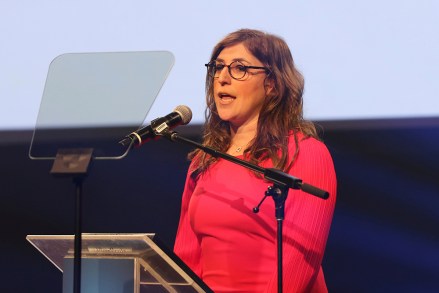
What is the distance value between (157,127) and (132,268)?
1.02ft

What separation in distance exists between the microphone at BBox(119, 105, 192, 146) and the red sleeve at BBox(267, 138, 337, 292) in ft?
1.21

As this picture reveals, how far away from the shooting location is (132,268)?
1618 millimetres

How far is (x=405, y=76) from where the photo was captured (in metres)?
2.51

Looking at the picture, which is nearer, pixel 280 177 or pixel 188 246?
pixel 280 177

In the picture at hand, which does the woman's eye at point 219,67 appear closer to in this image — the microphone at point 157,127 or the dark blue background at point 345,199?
the microphone at point 157,127

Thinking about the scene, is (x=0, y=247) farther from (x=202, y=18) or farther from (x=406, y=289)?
(x=406, y=289)

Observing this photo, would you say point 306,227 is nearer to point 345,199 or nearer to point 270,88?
point 270,88

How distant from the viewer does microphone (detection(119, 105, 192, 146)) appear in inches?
63.2

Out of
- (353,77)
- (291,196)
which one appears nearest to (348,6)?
(353,77)

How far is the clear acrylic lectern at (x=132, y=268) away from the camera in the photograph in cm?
159

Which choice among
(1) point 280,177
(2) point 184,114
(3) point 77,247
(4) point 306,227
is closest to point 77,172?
(3) point 77,247

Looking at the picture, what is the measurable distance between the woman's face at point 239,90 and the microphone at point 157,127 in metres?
0.32

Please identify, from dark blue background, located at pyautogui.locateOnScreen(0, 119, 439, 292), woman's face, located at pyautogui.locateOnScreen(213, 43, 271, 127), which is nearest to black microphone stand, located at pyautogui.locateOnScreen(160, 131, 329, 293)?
woman's face, located at pyautogui.locateOnScreen(213, 43, 271, 127)

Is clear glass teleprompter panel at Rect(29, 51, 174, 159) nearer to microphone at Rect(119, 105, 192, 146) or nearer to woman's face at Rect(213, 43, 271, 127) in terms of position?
microphone at Rect(119, 105, 192, 146)
